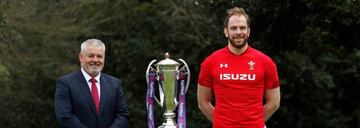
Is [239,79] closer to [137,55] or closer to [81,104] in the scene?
[81,104]

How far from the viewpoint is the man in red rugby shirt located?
4.18 m

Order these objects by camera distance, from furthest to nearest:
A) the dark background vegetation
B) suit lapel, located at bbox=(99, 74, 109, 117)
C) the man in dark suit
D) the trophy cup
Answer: the dark background vegetation
the trophy cup
suit lapel, located at bbox=(99, 74, 109, 117)
the man in dark suit

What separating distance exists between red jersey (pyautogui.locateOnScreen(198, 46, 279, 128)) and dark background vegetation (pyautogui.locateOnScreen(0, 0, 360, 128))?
19.3ft

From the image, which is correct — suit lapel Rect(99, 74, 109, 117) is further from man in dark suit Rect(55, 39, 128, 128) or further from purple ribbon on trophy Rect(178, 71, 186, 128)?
purple ribbon on trophy Rect(178, 71, 186, 128)

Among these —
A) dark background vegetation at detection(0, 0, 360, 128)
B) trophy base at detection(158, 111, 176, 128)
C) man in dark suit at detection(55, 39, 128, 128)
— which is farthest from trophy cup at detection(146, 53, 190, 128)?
dark background vegetation at detection(0, 0, 360, 128)

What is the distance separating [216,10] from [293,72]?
6.10ft

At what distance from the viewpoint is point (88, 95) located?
4.36 metres

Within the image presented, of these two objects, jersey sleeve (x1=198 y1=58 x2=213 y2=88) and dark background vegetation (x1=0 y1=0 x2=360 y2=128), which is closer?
jersey sleeve (x1=198 y1=58 x2=213 y2=88)

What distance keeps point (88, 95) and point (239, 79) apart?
3.14 feet

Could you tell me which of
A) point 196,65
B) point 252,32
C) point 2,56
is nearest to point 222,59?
point 252,32

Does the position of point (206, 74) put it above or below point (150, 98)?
above

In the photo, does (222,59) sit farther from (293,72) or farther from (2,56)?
(2,56)

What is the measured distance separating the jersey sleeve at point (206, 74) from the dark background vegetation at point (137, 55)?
5.75 m

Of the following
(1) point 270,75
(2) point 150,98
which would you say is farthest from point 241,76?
(2) point 150,98
